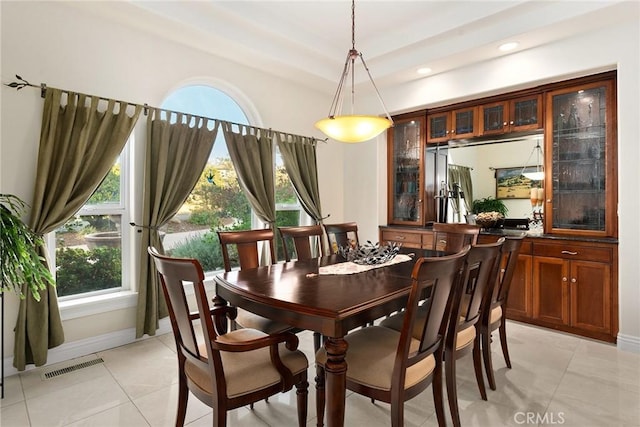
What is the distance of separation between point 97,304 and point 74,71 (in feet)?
6.33

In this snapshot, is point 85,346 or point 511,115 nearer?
point 85,346

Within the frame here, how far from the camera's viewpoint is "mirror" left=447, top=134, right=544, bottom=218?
4.01m

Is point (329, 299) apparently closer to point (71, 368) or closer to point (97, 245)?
point (71, 368)

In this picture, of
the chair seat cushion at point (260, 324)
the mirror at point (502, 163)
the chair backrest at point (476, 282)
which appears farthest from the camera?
the mirror at point (502, 163)

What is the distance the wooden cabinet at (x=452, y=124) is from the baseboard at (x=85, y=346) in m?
3.89

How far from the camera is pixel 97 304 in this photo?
295cm

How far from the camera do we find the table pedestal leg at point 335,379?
151cm

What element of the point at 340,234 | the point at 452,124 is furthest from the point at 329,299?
the point at 452,124

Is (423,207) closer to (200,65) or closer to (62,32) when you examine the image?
(200,65)

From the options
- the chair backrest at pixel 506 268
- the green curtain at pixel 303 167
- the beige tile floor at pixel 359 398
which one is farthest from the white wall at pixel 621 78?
the green curtain at pixel 303 167

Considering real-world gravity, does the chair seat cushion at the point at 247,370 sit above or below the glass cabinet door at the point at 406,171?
below

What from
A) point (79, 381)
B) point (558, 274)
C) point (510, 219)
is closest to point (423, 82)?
point (510, 219)

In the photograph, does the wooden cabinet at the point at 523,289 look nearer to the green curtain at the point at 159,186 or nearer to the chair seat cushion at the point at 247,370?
the chair seat cushion at the point at 247,370

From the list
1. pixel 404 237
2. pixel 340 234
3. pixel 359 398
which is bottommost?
pixel 359 398
